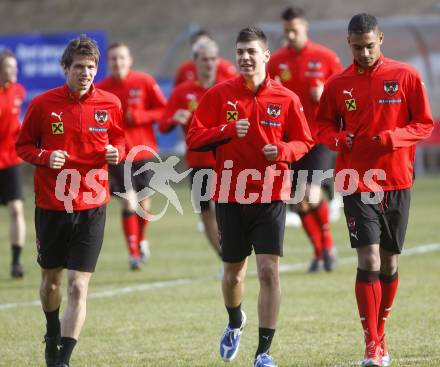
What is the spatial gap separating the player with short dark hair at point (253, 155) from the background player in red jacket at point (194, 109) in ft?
13.6

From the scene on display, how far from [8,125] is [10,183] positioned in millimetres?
658

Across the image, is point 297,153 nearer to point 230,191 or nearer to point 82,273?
point 230,191

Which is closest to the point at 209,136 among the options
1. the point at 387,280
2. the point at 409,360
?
the point at 387,280

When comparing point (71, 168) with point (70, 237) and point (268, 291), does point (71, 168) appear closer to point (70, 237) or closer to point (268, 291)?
point (70, 237)

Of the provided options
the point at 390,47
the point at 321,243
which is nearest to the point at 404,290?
the point at 321,243

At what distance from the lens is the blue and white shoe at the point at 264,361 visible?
7717 millimetres

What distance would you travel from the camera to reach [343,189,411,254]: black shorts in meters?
7.83

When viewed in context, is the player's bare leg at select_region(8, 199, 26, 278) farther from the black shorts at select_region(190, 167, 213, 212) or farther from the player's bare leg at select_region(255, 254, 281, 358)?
the player's bare leg at select_region(255, 254, 281, 358)

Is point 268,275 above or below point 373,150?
below

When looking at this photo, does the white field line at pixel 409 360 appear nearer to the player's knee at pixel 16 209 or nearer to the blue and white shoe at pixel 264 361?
the blue and white shoe at pixel 264 361

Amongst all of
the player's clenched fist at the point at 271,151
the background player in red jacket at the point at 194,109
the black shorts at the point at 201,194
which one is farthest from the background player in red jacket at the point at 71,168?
the black shorts at the point at 201,194

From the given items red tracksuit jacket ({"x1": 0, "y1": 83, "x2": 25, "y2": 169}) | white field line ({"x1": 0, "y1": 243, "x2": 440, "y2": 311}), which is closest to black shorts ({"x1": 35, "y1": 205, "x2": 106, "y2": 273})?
white field line ({"x1": 0, "y1": 243, "x2": 440, "y2": 311})

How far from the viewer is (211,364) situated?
26.8 feet

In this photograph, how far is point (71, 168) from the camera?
26.2 feet
